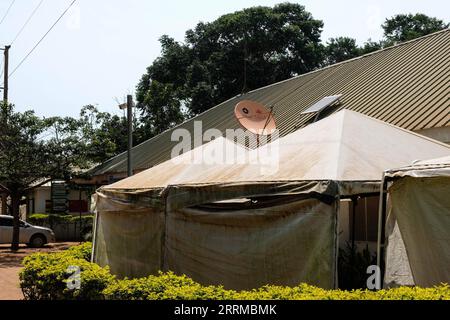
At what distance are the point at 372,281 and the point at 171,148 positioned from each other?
18306 millimetres

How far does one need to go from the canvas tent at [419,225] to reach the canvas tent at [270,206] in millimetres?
557

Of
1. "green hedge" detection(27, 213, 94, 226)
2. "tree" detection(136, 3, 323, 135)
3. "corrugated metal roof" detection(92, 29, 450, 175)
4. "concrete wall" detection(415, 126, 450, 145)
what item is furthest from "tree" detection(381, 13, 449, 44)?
"concrete wall" detection(415, 126, 450, 145)

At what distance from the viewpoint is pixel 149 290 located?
7.42 metres

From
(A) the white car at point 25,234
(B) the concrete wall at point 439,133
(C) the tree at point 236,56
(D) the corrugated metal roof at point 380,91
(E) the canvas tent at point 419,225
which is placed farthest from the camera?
(C) the tree at point 236,56

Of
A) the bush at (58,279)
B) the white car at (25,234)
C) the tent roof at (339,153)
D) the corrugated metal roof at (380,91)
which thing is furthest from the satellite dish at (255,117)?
the white car at (25,234)

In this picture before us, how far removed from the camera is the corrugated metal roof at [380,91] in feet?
46.9

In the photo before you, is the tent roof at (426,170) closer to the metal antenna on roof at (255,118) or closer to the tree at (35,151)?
the metal antenna on roof at (255,118)

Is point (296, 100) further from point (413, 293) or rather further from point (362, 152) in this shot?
point (413, 293)

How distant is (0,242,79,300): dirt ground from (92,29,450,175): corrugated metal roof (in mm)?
5600

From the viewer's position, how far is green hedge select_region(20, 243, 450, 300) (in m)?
5.98

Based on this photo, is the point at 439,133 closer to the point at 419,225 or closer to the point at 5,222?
the point at 419,225

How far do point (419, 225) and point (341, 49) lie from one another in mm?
43937

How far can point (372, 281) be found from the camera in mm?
7664
